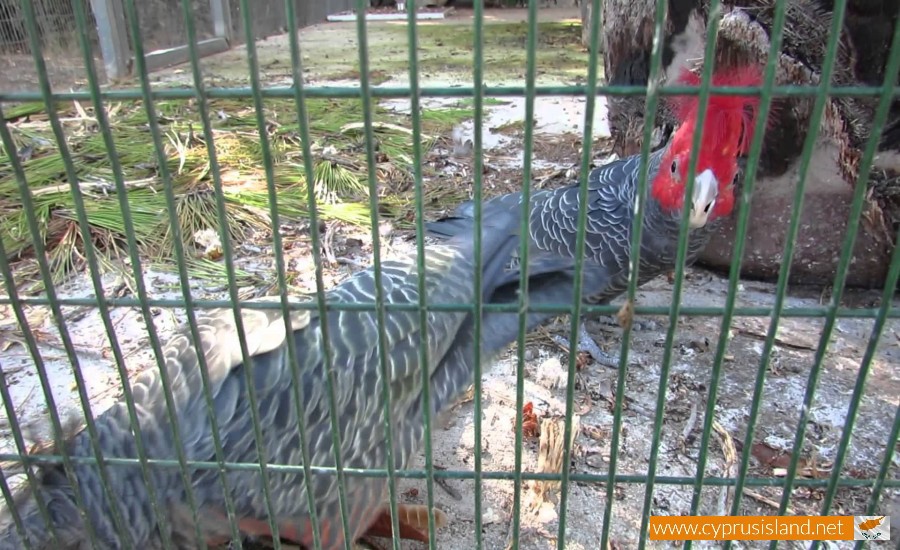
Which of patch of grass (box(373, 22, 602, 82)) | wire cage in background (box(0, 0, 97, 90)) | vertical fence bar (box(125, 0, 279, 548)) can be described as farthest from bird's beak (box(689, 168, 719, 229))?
wire cage in background (box(0, 0, 97, 90))

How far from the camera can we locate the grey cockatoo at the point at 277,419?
5.08 ft

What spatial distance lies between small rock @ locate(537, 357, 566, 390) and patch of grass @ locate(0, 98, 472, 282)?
1.60 metres

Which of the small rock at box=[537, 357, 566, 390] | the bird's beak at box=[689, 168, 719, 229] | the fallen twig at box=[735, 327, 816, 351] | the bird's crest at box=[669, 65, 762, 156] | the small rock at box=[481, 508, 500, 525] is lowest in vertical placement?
the small rock at box=[481, 508, 500, 525]

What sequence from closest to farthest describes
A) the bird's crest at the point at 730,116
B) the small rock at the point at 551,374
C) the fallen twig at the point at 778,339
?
the bird's crest at the point at 730,116, the small rock at the point at 551,374, the fallen twig at the point at 778,339

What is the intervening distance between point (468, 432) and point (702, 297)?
5.29 ft

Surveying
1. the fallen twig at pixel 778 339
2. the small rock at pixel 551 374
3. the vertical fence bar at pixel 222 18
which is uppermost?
the vertical fence bar at pixel 222 18

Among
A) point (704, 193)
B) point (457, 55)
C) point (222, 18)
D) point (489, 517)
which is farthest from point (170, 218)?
point (222, 18)

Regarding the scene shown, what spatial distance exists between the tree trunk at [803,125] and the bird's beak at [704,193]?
0.46m

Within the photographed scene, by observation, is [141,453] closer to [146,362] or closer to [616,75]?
[146,362]

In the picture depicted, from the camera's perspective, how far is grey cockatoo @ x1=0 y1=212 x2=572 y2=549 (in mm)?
1550

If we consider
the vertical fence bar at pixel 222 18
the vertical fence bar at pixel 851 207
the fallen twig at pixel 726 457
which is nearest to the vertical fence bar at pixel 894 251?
the vertical fence bar at pixel 851 207

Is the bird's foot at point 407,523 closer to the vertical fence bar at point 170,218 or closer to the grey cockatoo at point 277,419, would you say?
the grey cockatoo at point 277,419

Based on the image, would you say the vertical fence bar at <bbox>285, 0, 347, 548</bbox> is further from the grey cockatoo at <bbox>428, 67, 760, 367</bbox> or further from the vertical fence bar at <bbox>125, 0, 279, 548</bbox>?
the grey cockatoo at <bbox>428, 67, 760, 367</bbox>

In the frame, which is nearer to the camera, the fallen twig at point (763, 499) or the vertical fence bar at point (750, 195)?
the vertical fence bar at point (750, 195)
